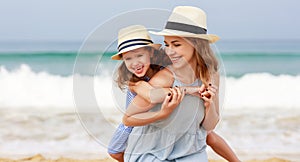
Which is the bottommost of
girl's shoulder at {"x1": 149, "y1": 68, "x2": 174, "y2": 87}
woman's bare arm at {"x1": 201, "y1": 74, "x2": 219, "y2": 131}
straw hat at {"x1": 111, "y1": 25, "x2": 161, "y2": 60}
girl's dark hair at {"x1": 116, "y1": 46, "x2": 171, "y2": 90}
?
woman's bare arm at {"x1": 201, "y1": 74, "x2": 219, "y2": 131}

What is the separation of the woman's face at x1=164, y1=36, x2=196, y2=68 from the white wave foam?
4605 mm

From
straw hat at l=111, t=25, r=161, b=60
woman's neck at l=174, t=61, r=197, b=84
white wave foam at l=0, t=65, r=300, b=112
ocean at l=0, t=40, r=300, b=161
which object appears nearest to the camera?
straw hat at l=111, t=25, r=161, b=60

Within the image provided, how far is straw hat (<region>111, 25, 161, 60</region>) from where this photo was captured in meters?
2.09

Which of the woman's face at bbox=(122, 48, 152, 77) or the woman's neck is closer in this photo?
the woman's face at bbox=(122, 48, 152, 77)

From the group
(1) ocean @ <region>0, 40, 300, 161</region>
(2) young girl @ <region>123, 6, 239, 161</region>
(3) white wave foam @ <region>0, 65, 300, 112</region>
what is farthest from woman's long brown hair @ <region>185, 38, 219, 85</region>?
(3) white wave foam @ <region>0, 65, 300, 112</region>

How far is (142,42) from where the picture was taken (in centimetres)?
210

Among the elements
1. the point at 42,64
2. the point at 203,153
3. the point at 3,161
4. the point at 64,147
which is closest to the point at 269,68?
the point at 42,64

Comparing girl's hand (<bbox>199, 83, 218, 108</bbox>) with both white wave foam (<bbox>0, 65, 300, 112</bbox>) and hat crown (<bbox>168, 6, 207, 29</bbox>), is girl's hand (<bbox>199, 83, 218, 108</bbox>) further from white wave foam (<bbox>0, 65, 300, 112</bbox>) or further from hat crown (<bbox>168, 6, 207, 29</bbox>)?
white wave foam (<bbox>0, 65, 300, 112</bbox>)

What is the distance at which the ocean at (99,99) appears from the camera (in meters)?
2.31

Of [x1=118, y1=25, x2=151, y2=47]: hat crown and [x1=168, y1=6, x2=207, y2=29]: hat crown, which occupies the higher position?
[x1=168, y1=6, x2=207, y2=29]: hat crown

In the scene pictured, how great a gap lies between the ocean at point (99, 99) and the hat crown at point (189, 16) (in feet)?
0.83

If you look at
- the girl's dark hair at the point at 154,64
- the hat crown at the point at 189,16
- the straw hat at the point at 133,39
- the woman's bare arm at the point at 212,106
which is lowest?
the woman's bare arm at the point at 212,106

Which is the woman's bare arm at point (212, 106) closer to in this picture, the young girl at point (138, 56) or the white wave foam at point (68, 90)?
the young girl at point (138, 56)

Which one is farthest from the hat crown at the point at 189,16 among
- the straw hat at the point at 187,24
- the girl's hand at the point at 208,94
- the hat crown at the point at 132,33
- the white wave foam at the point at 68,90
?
the white wave foam at the point at 68,90
